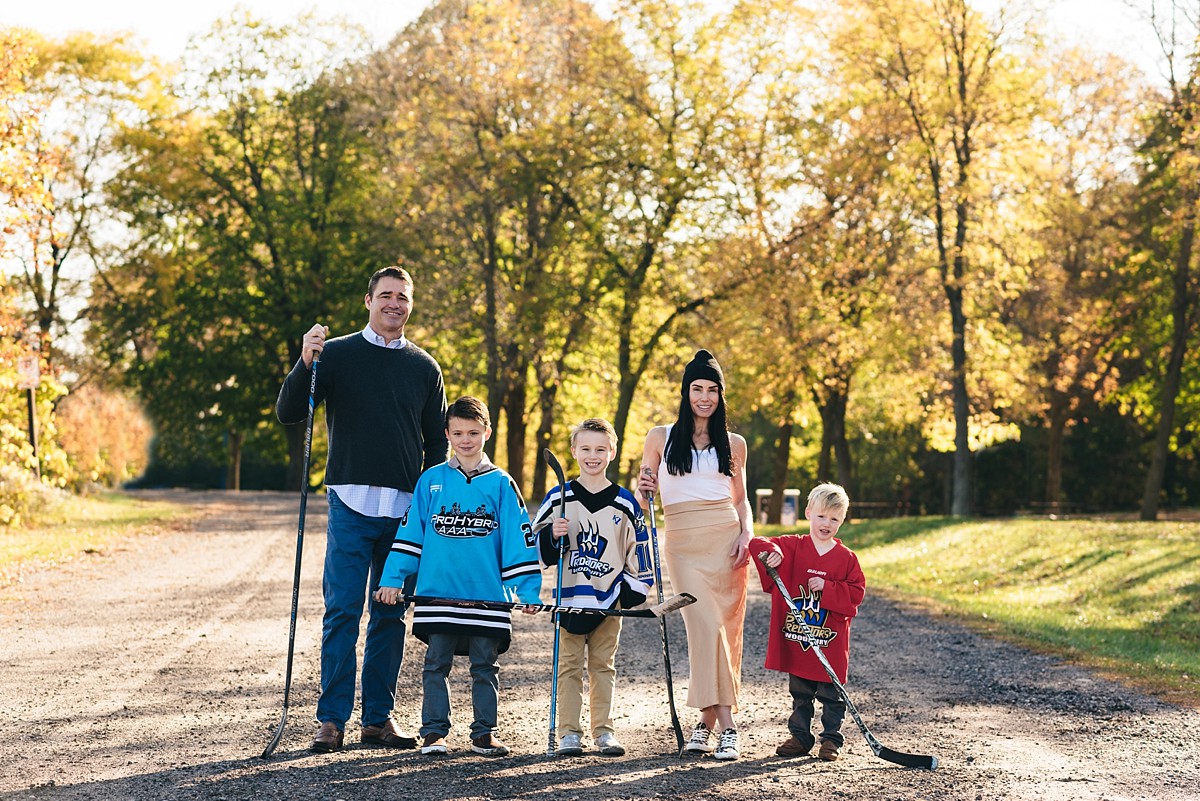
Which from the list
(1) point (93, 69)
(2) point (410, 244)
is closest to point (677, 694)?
(2) point (410, 244)

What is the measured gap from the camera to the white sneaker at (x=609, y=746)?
21.6 ft

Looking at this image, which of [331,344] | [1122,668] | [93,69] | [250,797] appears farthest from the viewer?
[93,69]

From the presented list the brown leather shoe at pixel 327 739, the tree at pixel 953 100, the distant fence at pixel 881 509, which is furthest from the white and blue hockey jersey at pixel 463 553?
the distant fence at pixel 881 509

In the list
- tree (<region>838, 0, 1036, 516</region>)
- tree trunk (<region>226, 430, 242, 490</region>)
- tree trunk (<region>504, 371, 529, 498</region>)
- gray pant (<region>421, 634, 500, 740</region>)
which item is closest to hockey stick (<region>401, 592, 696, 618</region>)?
gray pant (<region>421, 634, 500, 740</region>)

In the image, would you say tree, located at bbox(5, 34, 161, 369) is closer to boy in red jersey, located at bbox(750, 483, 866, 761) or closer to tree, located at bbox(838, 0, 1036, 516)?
tree, located at bbox(838, 0, 1036, 516)

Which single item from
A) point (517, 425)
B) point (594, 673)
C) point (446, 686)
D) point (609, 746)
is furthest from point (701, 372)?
point (517, 425)

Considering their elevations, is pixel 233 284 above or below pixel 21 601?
above

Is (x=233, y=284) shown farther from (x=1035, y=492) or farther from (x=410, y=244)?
(x=1035, y=492)

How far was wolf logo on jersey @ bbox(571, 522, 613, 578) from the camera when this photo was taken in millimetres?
6770

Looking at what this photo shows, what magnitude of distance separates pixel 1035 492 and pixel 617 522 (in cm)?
3912

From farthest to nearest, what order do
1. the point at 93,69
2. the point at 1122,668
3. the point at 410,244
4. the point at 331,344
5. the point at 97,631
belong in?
the point at 93,69, the point at 410,244, the point at 97,631, the point at 1122,668, the point at 331,344

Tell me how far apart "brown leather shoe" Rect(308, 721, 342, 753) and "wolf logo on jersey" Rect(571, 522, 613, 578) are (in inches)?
54.7

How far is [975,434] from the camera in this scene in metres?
30.5

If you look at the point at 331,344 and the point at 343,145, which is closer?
the point at 331,344
